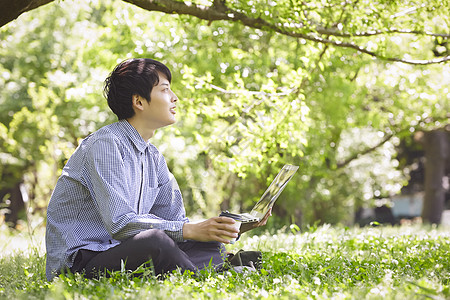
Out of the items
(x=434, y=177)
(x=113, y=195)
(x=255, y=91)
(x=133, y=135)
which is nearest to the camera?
(x=113, y=195)

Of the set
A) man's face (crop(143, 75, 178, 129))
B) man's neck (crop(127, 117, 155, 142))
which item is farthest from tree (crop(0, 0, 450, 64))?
man's neck (crop(127, 117, 155, 142))

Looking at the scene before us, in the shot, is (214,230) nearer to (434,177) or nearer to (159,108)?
(159,108)

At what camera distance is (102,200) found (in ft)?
10.4

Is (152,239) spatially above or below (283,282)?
above

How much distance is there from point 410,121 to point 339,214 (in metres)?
4.69

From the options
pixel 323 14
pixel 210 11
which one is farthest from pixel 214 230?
pixel 323 14

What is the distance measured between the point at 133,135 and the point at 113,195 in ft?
2.06

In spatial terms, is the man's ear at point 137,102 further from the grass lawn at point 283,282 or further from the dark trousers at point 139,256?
the grass lawn at point 283,282

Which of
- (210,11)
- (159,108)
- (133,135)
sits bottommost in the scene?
(133,135)

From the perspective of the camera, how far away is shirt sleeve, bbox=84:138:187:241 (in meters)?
3.14

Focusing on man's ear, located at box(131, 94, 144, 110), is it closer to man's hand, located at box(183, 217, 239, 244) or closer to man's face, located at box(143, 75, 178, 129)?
man's face, located at box(143, 75, 178, 129)

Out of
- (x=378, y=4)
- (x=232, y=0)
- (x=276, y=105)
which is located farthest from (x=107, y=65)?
(x=378, y=4)

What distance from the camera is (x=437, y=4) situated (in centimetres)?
486

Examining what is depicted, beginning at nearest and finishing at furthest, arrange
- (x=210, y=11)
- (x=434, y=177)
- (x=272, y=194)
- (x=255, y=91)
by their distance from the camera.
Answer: (x=272, y=194) < (x=210, y=11) < (x=255, y=91) < (x=434, y=177)
